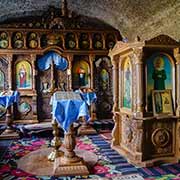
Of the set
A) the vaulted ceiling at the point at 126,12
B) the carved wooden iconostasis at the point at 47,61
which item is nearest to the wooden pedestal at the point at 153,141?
the vaulted ceiling at the point at 126,12

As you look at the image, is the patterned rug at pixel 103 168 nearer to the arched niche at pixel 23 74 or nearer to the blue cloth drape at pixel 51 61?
the arched niche at pixel 23 74

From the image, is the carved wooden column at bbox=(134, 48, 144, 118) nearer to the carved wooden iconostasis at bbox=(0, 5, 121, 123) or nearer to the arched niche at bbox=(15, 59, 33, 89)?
the carved wooden iconostasis at bbox=(0, 5, 121, 123)

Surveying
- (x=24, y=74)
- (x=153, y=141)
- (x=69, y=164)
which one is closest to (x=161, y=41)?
(x=153, y=141)

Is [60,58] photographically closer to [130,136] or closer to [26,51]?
[26,51]

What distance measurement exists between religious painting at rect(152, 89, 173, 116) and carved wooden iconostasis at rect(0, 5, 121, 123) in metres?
4.14

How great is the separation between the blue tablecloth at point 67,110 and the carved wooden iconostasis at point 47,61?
421cm

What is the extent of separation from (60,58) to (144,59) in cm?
446

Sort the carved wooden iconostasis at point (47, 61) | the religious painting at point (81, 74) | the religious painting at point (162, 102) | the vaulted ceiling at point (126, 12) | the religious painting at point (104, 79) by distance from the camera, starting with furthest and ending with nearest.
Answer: the religious painting at point (104, 79)
the religious painting at point (81, 74)
the carved wooden iconostasis at point (47, 61)
the vaulted ceiling at point (126, 12)
the religious painting at point (162, 102)

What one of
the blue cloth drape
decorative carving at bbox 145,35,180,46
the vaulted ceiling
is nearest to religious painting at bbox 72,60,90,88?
the blue cloth drape

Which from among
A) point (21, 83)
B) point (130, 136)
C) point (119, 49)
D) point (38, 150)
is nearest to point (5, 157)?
point (38, 150)

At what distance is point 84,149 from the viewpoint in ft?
16.3

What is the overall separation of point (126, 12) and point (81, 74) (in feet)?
7.80

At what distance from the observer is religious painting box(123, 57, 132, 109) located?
4410mm

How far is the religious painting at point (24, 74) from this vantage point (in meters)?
7.96
